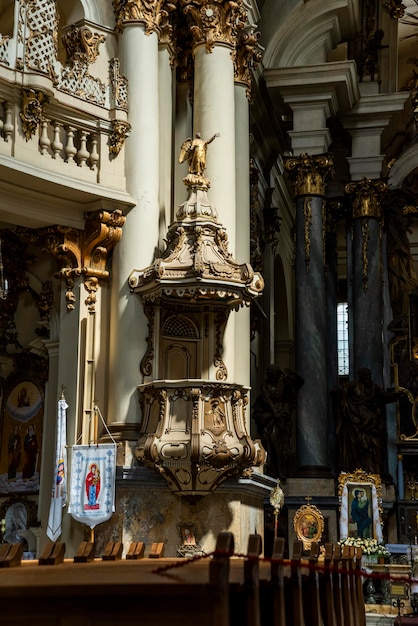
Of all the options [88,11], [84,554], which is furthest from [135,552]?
[88,11]

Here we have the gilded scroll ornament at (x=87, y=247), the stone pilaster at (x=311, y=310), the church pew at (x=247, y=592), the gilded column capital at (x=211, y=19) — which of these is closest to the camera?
the church pew at (x=247, y=592)

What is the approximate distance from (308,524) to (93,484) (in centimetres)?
579

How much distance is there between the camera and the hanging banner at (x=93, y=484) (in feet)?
37.1

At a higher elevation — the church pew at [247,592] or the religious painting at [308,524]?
the religious painting at [308,524]

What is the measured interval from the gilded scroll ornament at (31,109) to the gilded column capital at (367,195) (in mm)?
9520

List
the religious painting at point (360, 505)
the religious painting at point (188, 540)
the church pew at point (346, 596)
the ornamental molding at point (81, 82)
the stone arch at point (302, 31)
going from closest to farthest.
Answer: the church pew at point (346, 596) → the religious painting at point (188, 540) → the ornamental molding at point (81, 82) → the religious painting at point (360, 505) → the stone arch at point (302, 31)

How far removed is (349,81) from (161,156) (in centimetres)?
650

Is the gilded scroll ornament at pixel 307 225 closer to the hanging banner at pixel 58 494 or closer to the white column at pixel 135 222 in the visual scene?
the white column at pixel 135 222

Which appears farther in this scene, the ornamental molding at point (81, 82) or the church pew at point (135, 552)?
the ornamental molding at point (81, 82)

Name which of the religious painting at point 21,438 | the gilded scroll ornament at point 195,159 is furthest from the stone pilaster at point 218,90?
the religious painting at point 21,438

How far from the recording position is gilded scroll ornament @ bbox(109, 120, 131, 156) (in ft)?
41.2

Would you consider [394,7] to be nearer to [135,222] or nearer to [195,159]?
[195,159]

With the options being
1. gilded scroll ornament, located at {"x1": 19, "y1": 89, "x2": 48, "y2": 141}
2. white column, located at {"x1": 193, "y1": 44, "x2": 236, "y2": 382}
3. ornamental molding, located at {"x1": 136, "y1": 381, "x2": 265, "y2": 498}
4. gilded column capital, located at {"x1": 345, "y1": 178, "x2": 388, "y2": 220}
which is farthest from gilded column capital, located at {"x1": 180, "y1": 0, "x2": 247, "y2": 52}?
gilded column capital, located at {"x1": 345, "y1": 178, "x2": 388, "y2": 220}

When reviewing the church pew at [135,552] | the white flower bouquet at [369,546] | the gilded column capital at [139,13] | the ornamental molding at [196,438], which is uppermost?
the gilded column capital at [139,13]
